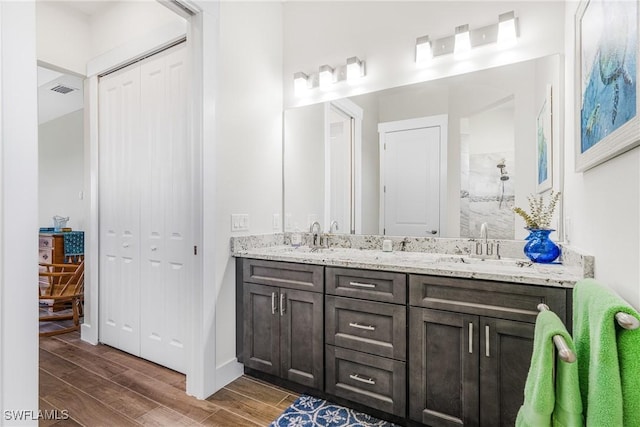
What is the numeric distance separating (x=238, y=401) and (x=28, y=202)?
60.6 inches

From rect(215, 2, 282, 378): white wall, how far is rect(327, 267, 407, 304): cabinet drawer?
0.80 meters

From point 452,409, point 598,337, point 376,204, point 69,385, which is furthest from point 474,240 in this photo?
point 69,385

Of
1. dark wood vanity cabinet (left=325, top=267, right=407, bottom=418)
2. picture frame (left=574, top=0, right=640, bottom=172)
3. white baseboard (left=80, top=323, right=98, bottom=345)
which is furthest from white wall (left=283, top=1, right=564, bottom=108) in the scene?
white baseboard (left=80, top=323, right=98, bottom=345)

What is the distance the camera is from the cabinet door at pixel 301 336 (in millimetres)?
1981

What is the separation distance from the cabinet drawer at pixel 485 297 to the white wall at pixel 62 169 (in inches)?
209

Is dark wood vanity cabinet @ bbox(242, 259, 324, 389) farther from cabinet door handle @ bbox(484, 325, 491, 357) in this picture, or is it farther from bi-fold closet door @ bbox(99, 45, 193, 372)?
cabinet door handle @ bbox(484, 325, 491, 357)

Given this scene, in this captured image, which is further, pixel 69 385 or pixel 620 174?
pixel 69 385

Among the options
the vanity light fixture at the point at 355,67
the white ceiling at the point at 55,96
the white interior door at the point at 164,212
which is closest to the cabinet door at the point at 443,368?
the white interior door at the point at 164,212

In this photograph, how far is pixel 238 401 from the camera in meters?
2.04

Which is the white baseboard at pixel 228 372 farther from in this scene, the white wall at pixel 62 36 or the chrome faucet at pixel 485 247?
the white wall at pixel 62 36

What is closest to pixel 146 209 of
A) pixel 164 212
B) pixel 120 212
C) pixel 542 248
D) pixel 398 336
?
pixel 164 212

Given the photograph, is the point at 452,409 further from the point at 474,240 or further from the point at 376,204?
the point at 376,204

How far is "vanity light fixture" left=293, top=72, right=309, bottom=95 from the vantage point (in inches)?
106

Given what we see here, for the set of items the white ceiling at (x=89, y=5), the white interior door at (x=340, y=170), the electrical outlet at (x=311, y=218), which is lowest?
the electrical outlet at (x=311, y=218)
